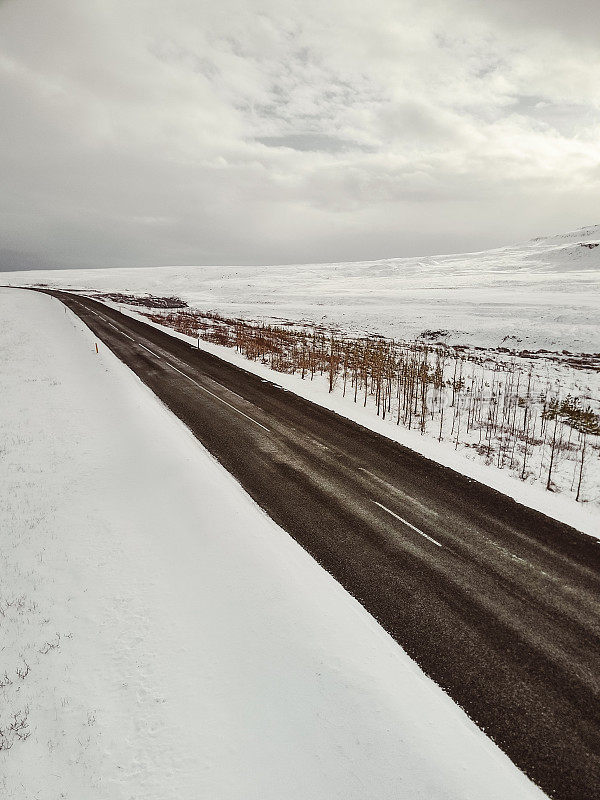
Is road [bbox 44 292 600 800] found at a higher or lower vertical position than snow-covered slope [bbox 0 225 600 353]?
lower

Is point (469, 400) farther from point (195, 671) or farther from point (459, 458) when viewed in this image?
point (195, 671)

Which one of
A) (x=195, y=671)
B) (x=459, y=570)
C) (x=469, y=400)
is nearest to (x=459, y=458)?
(x=459, y=570)

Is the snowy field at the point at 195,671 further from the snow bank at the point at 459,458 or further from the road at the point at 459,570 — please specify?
the snow bank at the point at 459,458

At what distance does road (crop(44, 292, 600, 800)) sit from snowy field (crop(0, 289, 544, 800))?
0.49 metres

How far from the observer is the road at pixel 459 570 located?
17.7 ft

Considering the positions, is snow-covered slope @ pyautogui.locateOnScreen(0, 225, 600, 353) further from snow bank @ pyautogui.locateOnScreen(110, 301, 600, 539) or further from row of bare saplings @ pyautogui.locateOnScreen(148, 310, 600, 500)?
snow bank @ pyautogui.locateOnScreen(110, 301, 600, 539)

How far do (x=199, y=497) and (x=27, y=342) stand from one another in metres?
25.7

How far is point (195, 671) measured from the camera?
5.93 m

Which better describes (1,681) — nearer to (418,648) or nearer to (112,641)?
(112,641)

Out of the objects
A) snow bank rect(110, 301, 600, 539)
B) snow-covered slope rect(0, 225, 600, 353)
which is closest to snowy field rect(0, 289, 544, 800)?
snow bank rect(110, 301, 600, 539)

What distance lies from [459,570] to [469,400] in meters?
13.2

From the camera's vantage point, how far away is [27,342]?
29188mm

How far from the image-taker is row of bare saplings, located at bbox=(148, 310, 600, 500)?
1441cm

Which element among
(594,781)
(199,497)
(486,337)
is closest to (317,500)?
(199,497)
